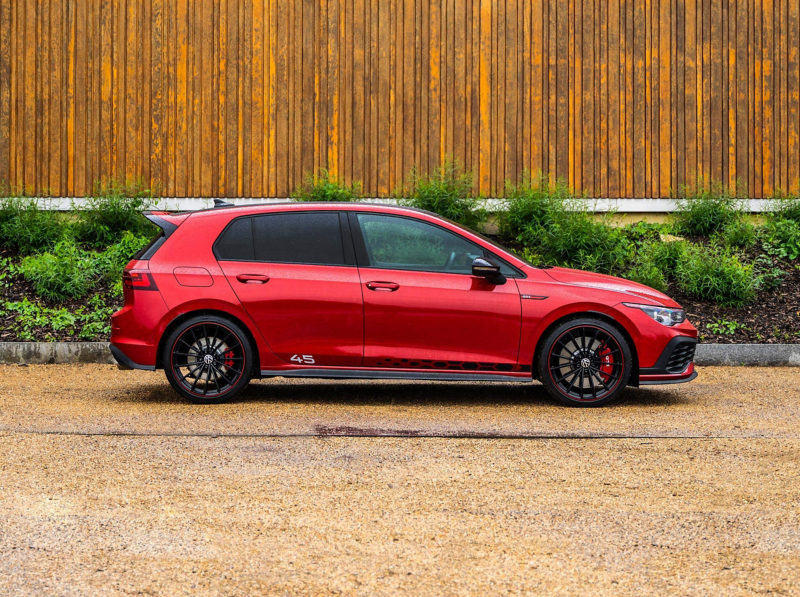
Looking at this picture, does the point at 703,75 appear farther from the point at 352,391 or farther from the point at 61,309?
the point at 61,309

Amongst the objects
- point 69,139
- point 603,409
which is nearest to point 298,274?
point 603,409

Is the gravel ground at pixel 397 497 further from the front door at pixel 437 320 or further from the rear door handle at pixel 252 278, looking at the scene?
the rear door handle at pixel 252 278

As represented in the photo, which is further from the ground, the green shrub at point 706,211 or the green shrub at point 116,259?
the green shrub at point 706,211

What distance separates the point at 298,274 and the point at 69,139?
7.67 meters

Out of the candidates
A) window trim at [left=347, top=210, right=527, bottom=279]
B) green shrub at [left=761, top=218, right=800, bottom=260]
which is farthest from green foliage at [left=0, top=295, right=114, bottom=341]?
green shrub at [left=761, top=218, right=800, bottom=260]

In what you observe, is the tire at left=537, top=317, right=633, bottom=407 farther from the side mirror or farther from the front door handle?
the front door handle

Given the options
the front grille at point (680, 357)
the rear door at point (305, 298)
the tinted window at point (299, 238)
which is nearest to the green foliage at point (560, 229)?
the front grille at point (680, 357)

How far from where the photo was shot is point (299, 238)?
7859 mm

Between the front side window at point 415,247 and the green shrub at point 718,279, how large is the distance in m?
5.12

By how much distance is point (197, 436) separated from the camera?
6.36m

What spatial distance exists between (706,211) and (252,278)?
27.2 feet

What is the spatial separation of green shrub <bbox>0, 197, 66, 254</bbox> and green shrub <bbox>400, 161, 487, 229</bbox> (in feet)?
16.2

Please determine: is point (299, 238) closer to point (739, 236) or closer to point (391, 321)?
point (391, 321)

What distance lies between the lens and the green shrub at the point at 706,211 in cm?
1367
